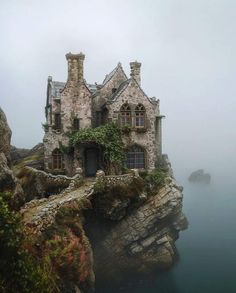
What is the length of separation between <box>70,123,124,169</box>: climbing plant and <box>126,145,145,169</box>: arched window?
1838 millimetres

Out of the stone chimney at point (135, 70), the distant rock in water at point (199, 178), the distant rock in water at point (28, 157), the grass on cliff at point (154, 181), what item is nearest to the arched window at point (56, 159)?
the distant rock in water at point (28, 157)

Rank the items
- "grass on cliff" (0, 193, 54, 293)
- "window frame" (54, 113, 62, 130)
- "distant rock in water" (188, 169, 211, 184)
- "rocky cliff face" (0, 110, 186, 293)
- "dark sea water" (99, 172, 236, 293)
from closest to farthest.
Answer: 1. "grass on cliff" (0, 193, 54, 293)
2. "rocky cliff face" (0, 110, 186, 293)
3. "dark sea water" (99, 172, 236, 293)
4. "window frame" (54, 113, 62, 130)
5. "distant rock in water" (188, 169, 211, 184)

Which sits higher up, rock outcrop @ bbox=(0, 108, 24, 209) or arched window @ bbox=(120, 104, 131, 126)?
arched window @ bbox=(120, 104, 131, 126)

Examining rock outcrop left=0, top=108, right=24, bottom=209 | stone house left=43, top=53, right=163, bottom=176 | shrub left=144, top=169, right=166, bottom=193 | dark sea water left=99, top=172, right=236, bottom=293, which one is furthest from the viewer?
stone house left=43, top=53, right=163, bottom=176

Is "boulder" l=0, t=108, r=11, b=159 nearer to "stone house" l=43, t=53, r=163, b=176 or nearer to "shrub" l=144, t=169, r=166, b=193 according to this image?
"stone house" l=43, t=53, r=163, b=176

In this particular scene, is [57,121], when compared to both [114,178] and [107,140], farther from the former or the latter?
[114,178]

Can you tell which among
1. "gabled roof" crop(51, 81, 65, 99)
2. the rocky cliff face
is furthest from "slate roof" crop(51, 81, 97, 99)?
the rocky cliff face

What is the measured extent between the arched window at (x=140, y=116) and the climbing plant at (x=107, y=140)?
3.28m

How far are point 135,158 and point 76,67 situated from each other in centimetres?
1538

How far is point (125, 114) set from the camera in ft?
170

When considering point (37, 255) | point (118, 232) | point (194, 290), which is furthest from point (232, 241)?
point (37, 255)

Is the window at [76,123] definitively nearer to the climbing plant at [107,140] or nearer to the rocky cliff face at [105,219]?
the climbing plant at [107,140]

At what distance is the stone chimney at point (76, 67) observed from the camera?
51812mm

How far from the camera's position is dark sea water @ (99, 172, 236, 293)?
4653cm
